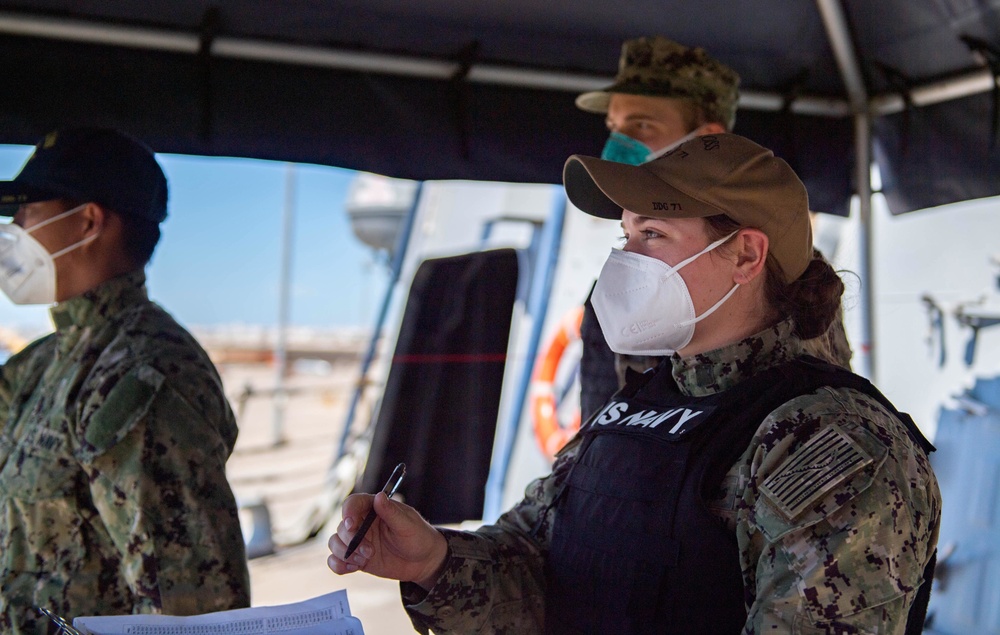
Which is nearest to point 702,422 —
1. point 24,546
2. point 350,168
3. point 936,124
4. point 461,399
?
point 24,546

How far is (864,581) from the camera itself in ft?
3.51

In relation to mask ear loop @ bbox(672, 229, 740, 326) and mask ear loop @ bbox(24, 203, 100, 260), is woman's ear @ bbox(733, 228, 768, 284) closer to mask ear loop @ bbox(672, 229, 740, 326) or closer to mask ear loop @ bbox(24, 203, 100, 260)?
mask ear loop @ bbox(672, 229, 740, 326)

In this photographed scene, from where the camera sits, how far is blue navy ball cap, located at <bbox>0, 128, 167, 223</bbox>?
6.64 feet

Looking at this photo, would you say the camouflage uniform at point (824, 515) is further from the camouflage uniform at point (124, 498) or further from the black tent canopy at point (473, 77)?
the black tent canopy at point (473, 77)

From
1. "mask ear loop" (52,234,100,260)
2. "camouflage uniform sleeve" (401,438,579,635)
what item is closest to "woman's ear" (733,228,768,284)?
"camouflage uniform sleeve" (401,438,579,635)

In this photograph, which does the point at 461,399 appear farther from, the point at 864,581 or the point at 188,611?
the point at 864,581

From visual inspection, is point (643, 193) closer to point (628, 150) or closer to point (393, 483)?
point (393, 483)

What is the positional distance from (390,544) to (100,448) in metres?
0.64

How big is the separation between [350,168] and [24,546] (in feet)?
4.87

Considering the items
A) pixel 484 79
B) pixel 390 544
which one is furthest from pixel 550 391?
pixel 390 544

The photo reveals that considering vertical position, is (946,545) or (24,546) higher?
(24,546)

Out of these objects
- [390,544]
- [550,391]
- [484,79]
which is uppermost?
[484,79]

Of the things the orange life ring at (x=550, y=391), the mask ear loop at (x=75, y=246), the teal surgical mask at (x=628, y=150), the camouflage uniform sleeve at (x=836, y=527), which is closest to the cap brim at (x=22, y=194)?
the mask ear loop at (x=75, y=246)

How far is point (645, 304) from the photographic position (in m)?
1.47
